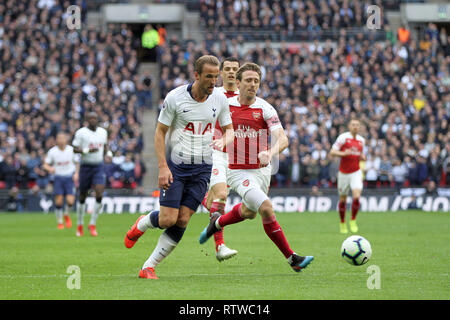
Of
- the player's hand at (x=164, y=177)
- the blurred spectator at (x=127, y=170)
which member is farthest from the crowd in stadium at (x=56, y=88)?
the player's hand at (x=164, y=177)

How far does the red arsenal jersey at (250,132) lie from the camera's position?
1077 centimetres

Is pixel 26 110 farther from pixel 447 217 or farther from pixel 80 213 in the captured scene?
pixel 447 217

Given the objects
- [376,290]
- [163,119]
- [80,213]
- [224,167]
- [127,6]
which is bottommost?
[80,213]

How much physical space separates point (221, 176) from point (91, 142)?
700cm

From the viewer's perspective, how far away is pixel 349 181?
18.7 meters

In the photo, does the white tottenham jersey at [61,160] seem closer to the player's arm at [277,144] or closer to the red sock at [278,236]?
the player's arm at [277,144]

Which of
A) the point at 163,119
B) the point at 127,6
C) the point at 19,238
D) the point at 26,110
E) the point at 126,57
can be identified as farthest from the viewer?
the point at 127,6

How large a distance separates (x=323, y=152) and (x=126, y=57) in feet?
34.9

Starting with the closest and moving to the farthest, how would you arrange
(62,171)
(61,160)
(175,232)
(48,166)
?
(175,232) < (61,160) < (62,171) < (48,166)

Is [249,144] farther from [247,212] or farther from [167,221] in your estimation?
[167,221]

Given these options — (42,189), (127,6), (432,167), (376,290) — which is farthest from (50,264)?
(127,6)

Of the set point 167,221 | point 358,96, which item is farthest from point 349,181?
point 358,96

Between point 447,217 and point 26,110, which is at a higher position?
point 26,110

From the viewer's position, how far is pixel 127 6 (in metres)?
38.3
